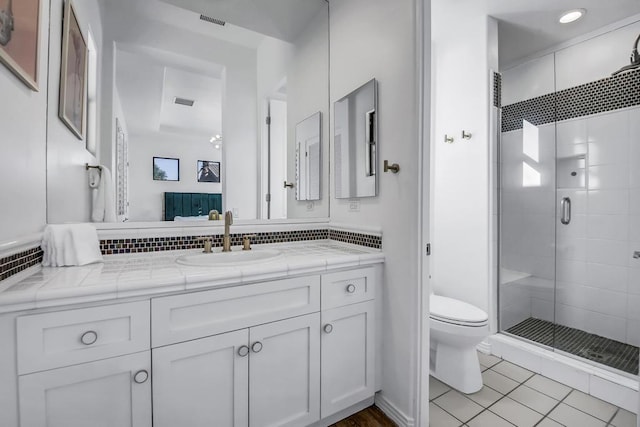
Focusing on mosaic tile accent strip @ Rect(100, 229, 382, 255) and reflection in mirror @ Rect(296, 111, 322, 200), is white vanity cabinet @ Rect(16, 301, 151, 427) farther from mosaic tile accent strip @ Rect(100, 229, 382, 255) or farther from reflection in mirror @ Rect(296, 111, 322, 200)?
reflection in mirror @ Rect(296, 111, 322, 200)

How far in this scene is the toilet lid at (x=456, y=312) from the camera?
1.70 m

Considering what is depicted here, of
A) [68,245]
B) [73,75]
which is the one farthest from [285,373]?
[73,75]

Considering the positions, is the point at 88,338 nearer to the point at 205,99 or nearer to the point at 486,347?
the point at 205,99

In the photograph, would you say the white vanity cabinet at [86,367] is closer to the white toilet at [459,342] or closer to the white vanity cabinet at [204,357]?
the white vanity cabinet at [204,357]

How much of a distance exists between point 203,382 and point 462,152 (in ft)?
Result: 7.51

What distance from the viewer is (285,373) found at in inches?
48.9

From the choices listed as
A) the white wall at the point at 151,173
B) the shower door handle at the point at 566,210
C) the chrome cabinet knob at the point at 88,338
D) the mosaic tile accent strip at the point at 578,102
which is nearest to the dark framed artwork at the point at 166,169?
the white wall at the point at 151,173

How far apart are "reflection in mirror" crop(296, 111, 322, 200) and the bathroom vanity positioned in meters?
0.66

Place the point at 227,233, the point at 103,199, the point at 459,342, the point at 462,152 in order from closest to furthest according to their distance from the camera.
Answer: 1. the point at 103,199
2. the point at 227,233
3. the point at 459,342
4. the point at 462,152

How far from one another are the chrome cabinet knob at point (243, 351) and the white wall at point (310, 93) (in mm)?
1017

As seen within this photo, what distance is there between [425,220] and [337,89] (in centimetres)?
107

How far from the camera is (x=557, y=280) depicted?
2.47 metres

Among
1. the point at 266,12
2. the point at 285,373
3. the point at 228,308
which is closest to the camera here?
the point at 228,308

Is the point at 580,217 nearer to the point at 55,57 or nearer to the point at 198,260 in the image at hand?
the point at 198,260
